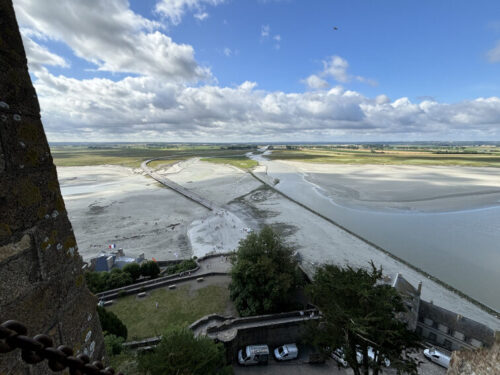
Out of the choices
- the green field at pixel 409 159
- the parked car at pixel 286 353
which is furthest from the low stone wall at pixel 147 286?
the green field at pixel 409 159

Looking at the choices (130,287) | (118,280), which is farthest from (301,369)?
(118,280)

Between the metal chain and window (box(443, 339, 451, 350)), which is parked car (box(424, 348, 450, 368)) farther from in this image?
the metal chain

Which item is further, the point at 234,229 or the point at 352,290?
the point at 234,229

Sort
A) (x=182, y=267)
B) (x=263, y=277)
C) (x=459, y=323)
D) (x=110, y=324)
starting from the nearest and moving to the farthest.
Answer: (x=110, y=324)
(x=459, y=323)
(x=263, y=277)
(x=182, y=267)

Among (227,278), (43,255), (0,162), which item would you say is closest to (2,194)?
(0,162)

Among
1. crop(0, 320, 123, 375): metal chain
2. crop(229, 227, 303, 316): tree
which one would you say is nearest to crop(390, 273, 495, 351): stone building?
crop(229, 227, 303, 316): tree

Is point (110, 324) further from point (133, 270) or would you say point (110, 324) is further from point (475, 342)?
point (475, 342)

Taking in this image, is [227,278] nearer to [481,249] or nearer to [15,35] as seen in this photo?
[15,35]
